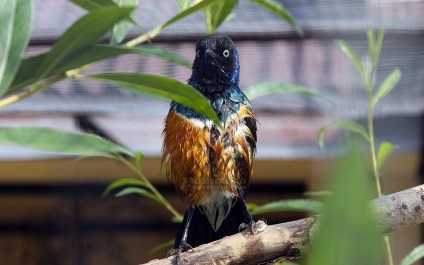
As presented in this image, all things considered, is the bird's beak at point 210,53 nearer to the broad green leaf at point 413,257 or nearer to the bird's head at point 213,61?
the bird's head at point 213,61

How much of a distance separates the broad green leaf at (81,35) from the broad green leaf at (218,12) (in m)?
0.15

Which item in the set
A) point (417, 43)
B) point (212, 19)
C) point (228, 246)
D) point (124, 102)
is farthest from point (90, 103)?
point (228, 246)

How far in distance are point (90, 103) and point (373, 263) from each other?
1.02m

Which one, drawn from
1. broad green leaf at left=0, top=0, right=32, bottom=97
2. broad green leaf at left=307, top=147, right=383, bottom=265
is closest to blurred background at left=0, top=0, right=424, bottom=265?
broad green leaf at left=0, top=0, right=32, bottom=97

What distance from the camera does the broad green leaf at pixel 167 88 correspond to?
297 mm

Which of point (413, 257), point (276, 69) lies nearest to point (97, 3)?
point (413, 257)

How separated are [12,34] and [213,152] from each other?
0.12 m

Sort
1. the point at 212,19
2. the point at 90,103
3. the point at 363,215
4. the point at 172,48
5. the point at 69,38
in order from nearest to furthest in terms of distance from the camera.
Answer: the point at 363,215
the point at 69,38
the point at 212,19
the point at 172,48
the point at 90,103

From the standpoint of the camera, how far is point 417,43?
3.34ft

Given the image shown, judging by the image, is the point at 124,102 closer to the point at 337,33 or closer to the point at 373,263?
the point at 337,33

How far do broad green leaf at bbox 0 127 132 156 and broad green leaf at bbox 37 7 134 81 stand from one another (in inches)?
1.1

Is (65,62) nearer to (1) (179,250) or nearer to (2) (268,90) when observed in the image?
(1) (179,250)

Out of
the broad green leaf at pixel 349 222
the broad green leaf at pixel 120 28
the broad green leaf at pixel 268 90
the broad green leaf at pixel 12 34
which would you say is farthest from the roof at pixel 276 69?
the broad green leaf at pixel 349 222

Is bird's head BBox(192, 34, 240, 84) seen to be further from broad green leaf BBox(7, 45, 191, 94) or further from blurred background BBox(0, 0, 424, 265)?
blurred background BBox(0, 0, 424, 265)
